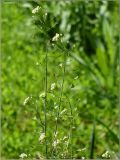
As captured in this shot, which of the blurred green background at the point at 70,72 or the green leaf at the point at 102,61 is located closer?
the blurred green background at the point at 70,72

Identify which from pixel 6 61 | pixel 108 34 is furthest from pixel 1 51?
pixel 108 34

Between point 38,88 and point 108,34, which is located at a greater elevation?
point 108,34

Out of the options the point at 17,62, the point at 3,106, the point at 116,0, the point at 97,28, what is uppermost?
the point at 116,0

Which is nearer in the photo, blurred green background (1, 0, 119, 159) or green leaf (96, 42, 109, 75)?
blurred green background (1, 0, 119, 159)

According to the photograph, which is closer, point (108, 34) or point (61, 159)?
point (61, 159)

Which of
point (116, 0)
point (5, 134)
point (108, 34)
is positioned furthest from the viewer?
point (116, 0)

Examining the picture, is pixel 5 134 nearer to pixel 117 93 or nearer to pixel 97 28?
pixel 117 93

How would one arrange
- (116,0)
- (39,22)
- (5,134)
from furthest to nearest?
(116,0), (5,134), (39,22)
